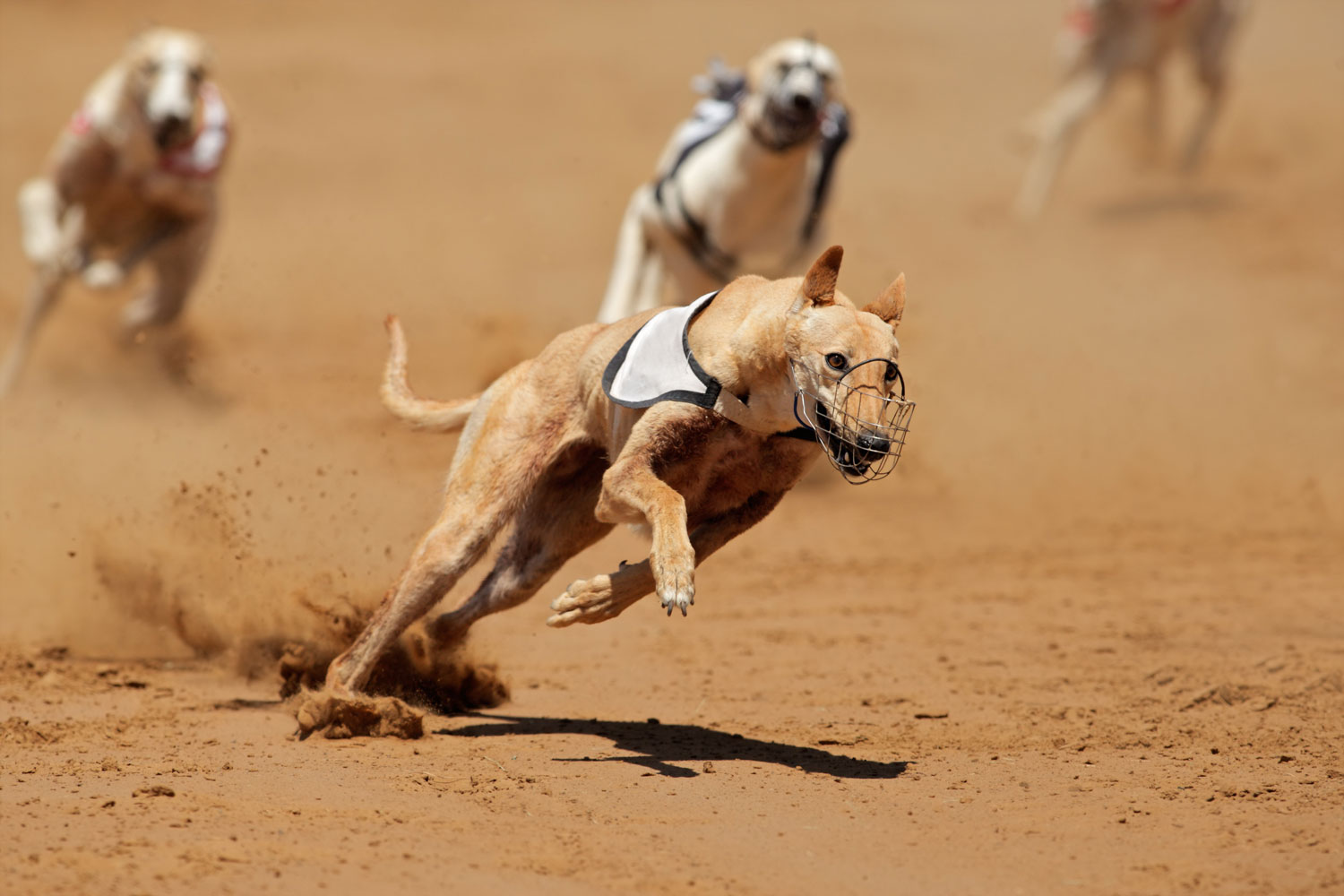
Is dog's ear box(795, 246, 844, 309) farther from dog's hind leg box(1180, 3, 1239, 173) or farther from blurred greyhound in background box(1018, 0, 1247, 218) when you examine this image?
dog's hind leg box(1180, 3, 1239, 173)

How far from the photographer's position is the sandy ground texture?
4.15 meters

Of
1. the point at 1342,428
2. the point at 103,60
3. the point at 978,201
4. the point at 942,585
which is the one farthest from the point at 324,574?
the point at 103,60

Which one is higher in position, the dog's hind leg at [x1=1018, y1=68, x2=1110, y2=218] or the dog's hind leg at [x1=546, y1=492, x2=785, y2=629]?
the dog's hind leg at [x1=1018, y1=68, x2=1110, y2=218]

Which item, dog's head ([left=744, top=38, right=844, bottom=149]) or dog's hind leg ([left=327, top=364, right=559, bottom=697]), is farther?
dog's head ([left=744, top=38, right=844, bottom=149])

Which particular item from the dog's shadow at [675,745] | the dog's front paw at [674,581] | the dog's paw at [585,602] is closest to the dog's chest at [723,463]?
the dog's paw at [585,602]

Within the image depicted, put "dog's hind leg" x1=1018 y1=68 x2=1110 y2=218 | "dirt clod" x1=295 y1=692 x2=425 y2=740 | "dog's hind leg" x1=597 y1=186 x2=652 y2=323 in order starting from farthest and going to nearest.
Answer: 1. "dog's hind leg" x1=1018 y1=68 x2=1110 y2=218
2. "dog's hind leg" x1=597 y1=186 x2=652 y2=323
3. "dirt clod" x1=295 y1=692 x2=425 y2=740

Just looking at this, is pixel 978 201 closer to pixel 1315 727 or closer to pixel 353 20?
pixel 353 20

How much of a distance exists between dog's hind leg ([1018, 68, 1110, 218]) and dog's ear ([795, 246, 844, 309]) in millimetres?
11144

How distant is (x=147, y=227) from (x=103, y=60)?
10114 millimetres

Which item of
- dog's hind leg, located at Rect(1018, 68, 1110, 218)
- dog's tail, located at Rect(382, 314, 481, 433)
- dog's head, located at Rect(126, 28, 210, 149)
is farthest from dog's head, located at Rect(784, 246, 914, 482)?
dog's hind leg, located at Rect(1018, 68, 1110, 218)

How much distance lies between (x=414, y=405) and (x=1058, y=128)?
35.6 feet

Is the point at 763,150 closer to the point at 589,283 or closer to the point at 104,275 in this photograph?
the point at 104,275

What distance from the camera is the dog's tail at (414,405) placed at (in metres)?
5.86

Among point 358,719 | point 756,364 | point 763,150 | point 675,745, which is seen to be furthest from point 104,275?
point 756,364
